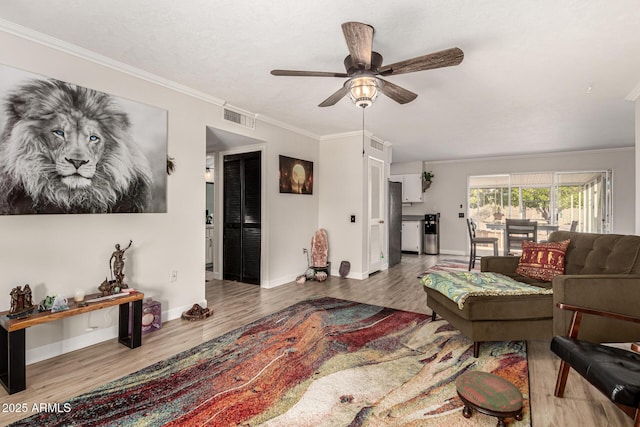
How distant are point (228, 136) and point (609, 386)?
4.14 m

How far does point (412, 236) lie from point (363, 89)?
639 cm

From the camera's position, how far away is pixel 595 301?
2207mm

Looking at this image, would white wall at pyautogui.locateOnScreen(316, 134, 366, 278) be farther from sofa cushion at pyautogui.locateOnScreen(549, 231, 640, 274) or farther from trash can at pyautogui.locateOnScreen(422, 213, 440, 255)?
trash can at pyautogui.locateOnScreen(422, 213, 440, 255)

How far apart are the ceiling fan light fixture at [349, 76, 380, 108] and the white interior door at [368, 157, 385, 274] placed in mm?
3120

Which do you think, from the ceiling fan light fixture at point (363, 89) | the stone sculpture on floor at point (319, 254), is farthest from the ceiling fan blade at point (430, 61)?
the stone sculpture on floor at point (319, 254)

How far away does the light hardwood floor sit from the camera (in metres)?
1.83

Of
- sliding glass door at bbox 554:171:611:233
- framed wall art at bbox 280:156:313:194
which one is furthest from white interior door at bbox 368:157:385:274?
sliding glass door at bbox 554:171:611:233

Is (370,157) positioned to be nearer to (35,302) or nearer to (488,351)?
(488,351)

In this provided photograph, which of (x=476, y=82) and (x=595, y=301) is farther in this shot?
(x=476, y=82)

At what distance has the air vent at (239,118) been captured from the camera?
392 cm

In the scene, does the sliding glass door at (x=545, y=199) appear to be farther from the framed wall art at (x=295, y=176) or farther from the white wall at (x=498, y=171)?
the framed wall art at (x=295, y=176)

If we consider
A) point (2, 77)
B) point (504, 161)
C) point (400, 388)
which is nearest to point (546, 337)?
point (400, 388)

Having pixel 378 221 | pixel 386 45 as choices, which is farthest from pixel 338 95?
pixel 378 221

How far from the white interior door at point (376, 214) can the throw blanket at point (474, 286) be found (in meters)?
2.53
